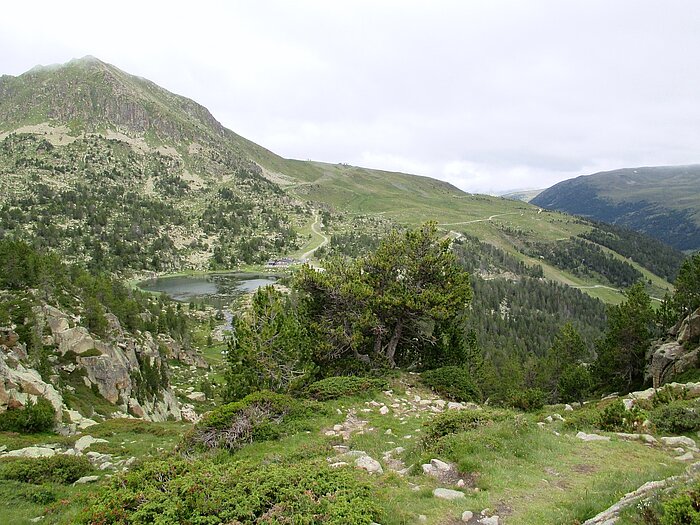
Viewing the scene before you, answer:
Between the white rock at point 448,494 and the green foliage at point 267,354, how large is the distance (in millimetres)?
14390

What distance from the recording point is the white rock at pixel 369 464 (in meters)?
12.2

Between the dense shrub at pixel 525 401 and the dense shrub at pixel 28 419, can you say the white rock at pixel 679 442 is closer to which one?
the dense shrub at pixel 525 401

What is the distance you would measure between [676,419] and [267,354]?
19971 millimetres

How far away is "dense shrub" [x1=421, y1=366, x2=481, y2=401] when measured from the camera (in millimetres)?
24938

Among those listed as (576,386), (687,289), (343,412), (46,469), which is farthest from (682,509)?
(687,289)

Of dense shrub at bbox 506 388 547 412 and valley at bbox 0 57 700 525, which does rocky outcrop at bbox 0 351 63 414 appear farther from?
dense shrub at bbox 506 388 547 412

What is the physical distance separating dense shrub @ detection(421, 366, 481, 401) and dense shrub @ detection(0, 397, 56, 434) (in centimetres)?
2046

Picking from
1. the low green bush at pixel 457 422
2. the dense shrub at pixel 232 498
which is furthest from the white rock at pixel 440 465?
the dense shrub at pixel 232 498

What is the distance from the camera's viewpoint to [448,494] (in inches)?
400

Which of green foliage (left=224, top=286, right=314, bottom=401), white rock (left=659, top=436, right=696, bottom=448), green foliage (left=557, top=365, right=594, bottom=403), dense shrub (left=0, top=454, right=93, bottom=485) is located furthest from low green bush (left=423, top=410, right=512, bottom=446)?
green foliage (left=557, top=365, right=594, bottom=403)

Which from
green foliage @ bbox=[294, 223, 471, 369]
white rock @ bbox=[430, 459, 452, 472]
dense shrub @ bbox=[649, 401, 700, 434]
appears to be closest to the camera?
white rock @ bbox=[430, 459, 452, 472]

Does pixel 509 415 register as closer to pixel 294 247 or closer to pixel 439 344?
pixel 439 344

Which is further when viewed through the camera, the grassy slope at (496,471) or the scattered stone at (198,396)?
the scattered stone at (198,396)

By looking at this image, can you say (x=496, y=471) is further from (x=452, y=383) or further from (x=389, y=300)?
(x=389, y=300)
